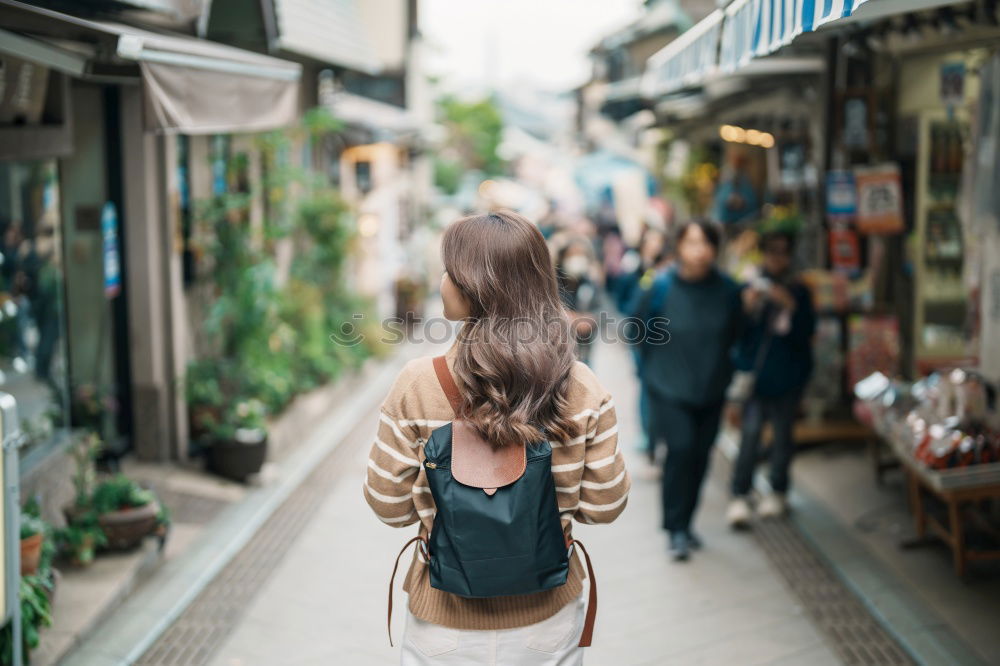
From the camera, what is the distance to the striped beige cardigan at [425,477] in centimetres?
285

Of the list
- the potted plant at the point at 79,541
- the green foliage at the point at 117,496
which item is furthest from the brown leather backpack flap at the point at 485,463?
the green foliage at the point at 117,496

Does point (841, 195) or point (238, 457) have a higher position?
point (841, 195)

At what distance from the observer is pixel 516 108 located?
2721 inches

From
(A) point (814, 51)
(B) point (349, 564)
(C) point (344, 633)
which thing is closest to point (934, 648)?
(C) point (344, 633)

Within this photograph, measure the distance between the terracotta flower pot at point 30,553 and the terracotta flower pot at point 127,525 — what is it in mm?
1005

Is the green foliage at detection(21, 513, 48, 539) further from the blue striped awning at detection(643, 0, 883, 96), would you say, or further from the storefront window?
the blue striped awning at detection(643, 0, 883, 96)

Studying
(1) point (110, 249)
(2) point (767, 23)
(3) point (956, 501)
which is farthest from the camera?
(1) point (110, 249)

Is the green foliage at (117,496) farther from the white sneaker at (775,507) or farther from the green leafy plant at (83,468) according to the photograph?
the white sneaker at (775,507)

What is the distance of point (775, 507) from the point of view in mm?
7512

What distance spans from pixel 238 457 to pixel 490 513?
19.1ft

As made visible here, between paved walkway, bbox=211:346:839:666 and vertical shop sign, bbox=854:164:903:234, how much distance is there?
2.43 metres

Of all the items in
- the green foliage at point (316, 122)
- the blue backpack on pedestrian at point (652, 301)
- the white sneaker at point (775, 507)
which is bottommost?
the white sneaker at point (775, 507)

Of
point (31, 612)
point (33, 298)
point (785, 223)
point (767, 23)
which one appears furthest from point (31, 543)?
point (785, 223)

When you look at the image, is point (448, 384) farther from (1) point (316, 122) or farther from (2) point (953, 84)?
(1) point (316, 122)
